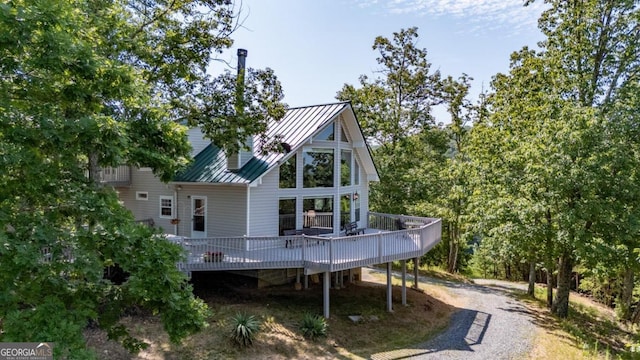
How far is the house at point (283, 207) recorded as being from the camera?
498 inches

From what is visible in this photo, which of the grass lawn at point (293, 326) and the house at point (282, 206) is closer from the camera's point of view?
the grass lawn at point (293, 326)

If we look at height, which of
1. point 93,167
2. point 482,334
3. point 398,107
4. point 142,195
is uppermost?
point 398,107

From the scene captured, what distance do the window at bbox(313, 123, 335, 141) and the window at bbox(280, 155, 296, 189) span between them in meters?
1.44

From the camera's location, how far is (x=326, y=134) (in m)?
16.5

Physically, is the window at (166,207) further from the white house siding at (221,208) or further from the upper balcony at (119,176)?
the upper balcony at (119,176)

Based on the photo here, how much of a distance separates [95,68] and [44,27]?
85 centimetres

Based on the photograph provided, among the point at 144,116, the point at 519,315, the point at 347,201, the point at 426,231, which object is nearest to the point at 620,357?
the point at 519,315

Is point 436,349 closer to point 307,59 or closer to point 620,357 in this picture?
point 620,357

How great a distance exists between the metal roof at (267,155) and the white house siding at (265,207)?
0.60 m

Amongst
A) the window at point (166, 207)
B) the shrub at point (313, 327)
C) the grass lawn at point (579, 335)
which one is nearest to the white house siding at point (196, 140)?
the window at point (166, 207)

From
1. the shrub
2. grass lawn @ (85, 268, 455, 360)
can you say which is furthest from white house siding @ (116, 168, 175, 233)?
the shrub

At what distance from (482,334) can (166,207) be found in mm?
12988

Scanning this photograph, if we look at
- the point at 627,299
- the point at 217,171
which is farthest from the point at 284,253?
the point at 627,299

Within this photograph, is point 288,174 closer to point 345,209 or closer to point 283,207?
point 283,207
